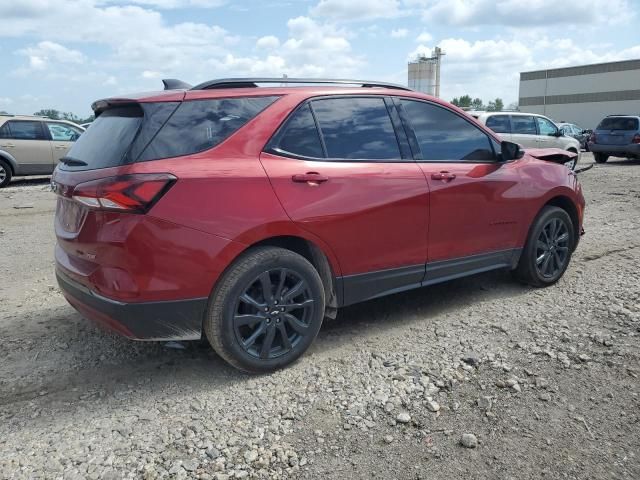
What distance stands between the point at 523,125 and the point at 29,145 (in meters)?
13.0

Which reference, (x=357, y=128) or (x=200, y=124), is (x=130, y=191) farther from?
(x=357, y=128)

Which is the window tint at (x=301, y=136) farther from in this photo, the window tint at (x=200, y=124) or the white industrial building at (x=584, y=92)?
the white industrial building at (x=584, y=92)

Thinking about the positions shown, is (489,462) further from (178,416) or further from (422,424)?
(178,416)

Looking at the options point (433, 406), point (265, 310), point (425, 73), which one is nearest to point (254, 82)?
point (265, 310)

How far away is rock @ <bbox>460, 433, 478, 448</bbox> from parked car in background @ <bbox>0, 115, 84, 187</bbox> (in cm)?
1248

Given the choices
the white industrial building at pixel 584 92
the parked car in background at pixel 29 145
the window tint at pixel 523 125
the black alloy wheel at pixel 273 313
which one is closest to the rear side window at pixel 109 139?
the black alloy wheel at pixel 273 313

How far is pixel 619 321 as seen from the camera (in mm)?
4148

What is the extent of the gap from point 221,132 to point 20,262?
410cm

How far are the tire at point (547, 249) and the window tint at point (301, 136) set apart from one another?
2364mm

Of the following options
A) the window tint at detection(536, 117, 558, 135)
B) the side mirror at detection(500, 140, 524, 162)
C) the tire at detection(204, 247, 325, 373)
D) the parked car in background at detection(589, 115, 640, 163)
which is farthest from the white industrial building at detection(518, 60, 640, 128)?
the tire at detection(204, 247, 325, 373)

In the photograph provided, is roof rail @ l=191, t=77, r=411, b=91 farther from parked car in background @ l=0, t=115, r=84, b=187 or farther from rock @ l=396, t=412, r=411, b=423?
parked car in background @ l=0, t=115, r=84, b=187

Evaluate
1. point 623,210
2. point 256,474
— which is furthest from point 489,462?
point 623,210

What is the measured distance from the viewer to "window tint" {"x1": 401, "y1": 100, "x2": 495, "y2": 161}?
408 cm

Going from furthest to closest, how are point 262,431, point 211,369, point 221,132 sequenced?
point 211,369 → point 221,132 → point 262,431
